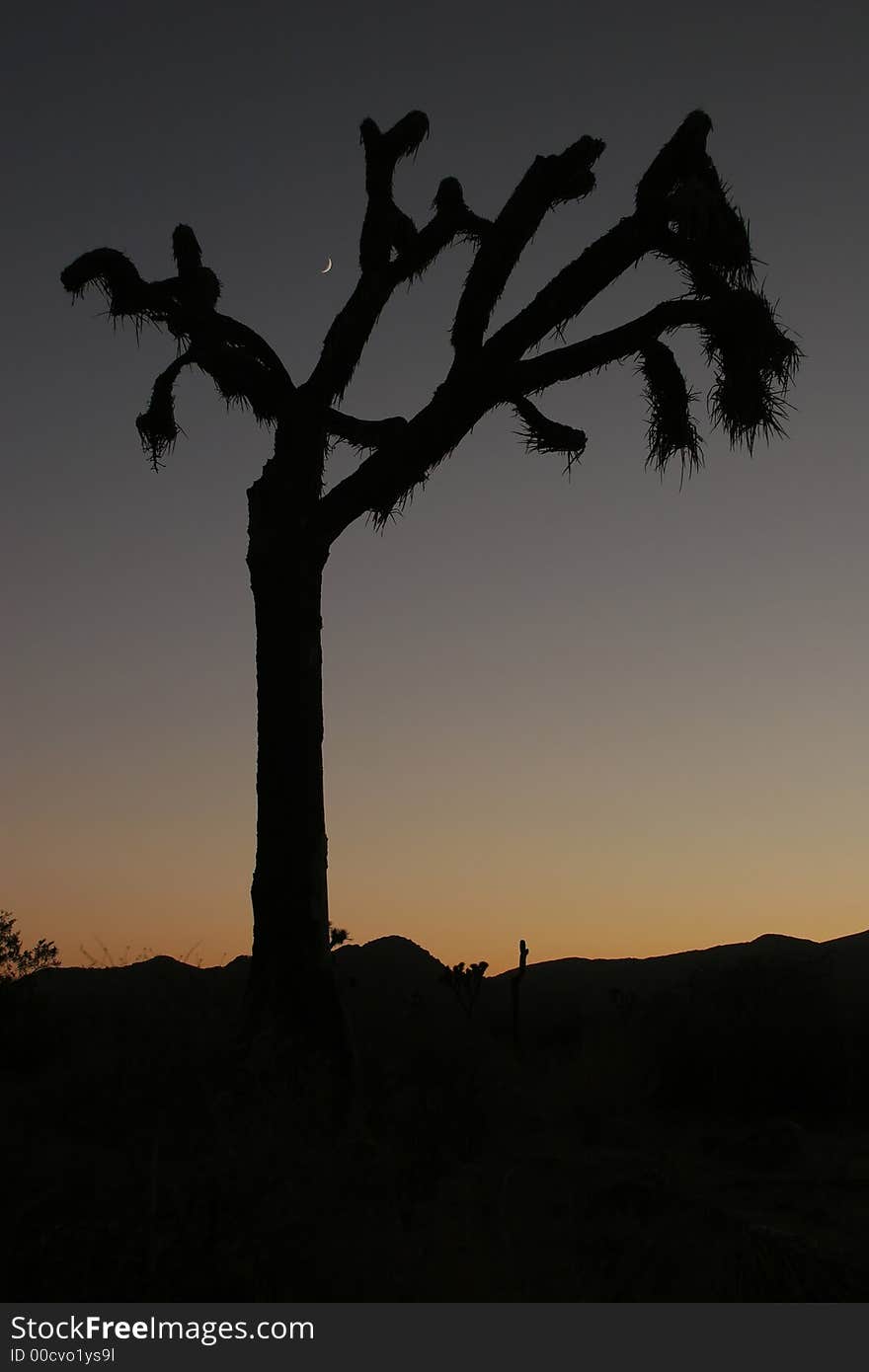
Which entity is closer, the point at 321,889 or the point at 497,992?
the point at 321,889

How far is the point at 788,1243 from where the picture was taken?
4473 millimetres

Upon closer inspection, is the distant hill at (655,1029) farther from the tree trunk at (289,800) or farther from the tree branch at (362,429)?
the tree branch at (362,429)

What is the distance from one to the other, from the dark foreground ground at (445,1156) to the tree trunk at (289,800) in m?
0.45

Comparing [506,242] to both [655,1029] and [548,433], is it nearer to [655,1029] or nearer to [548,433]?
[548,433]

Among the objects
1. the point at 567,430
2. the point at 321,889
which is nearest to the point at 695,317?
the point at 567,430

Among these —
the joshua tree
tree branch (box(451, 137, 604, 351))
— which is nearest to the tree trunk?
the joshua tree

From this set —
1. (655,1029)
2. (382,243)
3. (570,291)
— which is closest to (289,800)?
(655,1029)

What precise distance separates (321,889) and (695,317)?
16.8 ft

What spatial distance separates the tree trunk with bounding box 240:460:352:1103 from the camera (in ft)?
25.2

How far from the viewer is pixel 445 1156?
5887 millimetres

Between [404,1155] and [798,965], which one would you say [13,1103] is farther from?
[798,965]

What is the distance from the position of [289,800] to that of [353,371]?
12.3ft

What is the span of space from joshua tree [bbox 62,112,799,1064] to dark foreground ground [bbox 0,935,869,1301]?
1207 mm

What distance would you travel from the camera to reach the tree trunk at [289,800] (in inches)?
302
